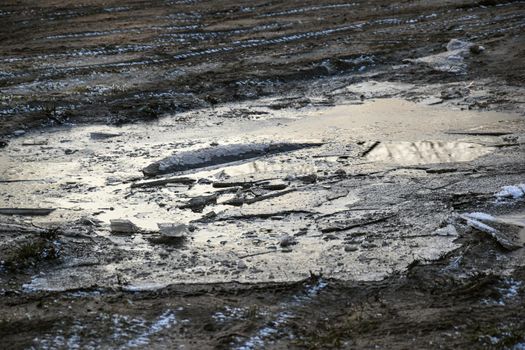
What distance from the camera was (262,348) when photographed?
16.6 ft

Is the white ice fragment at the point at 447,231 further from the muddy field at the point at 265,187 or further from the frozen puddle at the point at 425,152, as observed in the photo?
the frozen puddle at the point at 425,152

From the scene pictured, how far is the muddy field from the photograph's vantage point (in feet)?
18.0

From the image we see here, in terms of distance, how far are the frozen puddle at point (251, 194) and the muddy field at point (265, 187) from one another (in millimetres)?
28

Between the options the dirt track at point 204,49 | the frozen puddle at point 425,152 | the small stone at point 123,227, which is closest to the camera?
the small stone at point 123,227

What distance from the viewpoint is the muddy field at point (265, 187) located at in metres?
5.48

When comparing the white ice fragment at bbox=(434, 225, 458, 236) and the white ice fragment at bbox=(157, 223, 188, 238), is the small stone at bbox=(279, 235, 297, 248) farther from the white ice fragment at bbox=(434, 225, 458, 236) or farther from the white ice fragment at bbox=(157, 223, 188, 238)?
the white ice fragment at bbox=(434, 225, 458, 236)

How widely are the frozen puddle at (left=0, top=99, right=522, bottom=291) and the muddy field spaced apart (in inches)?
1.1

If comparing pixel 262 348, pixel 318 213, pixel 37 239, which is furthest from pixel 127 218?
pixel 262 348

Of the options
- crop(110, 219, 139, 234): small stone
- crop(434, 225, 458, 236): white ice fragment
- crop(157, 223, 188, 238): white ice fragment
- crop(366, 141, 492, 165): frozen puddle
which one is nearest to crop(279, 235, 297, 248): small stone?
crop(157, 223, 188, 238): white ice fragment

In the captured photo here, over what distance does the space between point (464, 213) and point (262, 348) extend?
9.84ft

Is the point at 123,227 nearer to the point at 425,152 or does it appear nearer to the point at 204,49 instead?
the point at 425,152

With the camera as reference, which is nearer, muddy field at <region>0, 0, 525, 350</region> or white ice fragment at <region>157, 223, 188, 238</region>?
muddy field at <region>0, 0, 525, 350</region>

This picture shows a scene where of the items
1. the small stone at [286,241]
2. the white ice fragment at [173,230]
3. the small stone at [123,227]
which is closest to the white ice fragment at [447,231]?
the small stone at [286,241]

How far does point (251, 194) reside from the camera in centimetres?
799
